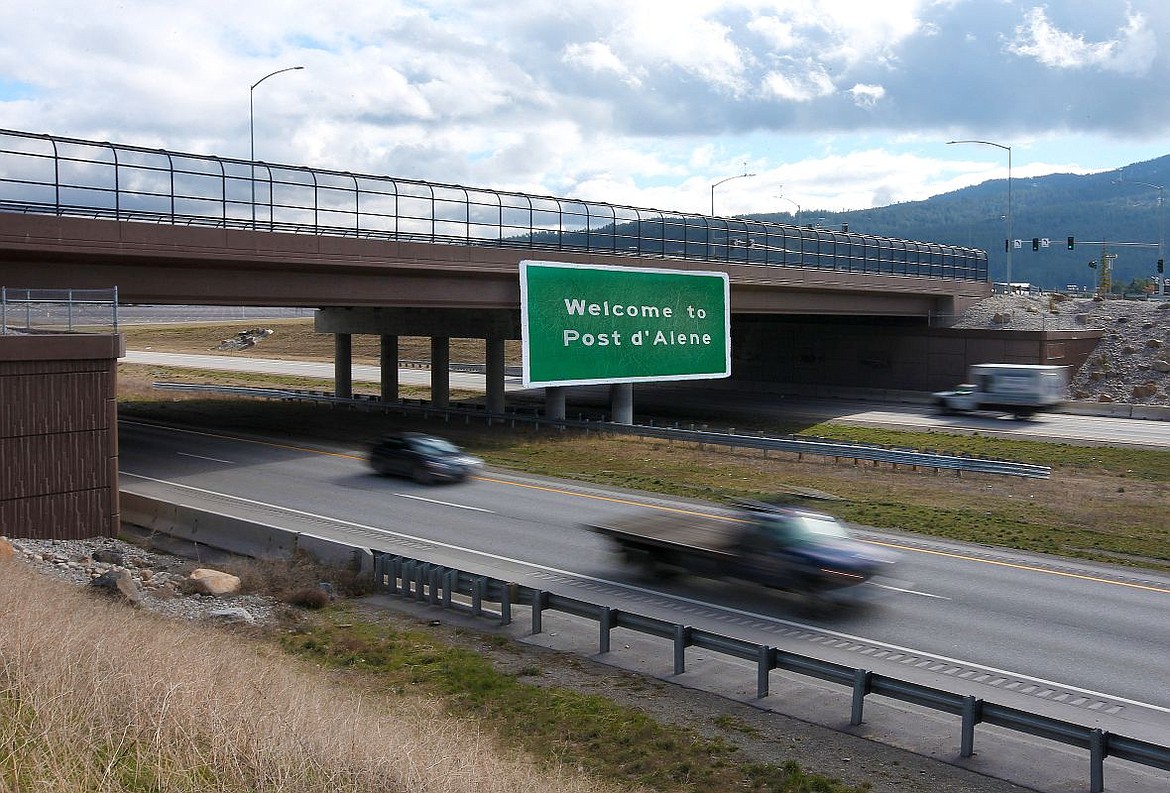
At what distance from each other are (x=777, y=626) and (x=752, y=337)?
6018cm

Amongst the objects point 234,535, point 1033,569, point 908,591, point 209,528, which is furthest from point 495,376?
point 908,591

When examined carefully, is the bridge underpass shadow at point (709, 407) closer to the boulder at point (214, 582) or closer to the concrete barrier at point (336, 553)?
the concrete barrier at point (336, 553)

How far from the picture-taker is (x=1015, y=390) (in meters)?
55.8

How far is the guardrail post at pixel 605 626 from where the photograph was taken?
16375 mm

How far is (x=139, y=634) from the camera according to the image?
14.0m

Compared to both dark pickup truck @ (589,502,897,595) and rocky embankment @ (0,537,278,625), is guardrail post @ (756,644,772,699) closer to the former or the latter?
dark pickup truck @ (589,502,897,595)

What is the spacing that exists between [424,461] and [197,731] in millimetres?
22491

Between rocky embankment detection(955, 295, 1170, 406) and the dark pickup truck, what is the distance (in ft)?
171

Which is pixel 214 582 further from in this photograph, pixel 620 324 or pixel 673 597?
pixel 620 324

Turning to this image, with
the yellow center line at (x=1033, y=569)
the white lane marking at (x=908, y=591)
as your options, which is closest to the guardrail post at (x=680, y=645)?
the white lane marking at (x=908, y=591)

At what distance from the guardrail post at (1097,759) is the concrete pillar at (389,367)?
50.0 m

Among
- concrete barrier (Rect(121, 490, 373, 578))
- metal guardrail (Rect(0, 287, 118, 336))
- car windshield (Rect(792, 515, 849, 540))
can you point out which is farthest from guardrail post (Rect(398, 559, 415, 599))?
metal guardrail (Rect(0, 287, 118, 336))

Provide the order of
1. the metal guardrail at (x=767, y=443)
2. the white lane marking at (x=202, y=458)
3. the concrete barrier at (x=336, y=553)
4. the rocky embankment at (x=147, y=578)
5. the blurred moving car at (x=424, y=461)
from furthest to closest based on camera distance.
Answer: the metal guardrail at (x=767, y=443) < the white lane marking at (x=202, y=458) < the blurred moving car at (x=424, y=461) < the concrete barrier at (x=336, y=553) < the rocky embankment at (x=147, y=578)

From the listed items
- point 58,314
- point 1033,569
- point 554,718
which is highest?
point 58,314
